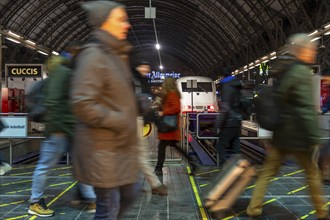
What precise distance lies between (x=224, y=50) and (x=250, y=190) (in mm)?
39801

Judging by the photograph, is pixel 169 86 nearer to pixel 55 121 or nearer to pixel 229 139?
pixel 229 139

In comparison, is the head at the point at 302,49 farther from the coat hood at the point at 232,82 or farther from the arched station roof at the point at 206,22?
the arched station roof at the point at 206,22

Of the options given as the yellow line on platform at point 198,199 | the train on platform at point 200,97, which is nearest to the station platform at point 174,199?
the yellow line on platform at point 198,199

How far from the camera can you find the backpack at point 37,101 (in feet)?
15.6

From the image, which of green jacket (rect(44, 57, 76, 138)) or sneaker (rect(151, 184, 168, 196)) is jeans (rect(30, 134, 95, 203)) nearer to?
green jacket (rect(44, 57, 76, 138))

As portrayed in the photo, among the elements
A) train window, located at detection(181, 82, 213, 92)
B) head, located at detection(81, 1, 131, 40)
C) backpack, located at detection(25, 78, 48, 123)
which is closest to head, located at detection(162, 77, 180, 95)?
backpack, located at detection(25, 78, 48, 123)

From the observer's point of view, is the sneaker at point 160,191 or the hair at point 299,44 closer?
the hair at point 299,44

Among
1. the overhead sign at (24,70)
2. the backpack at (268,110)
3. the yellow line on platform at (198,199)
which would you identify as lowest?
the yellow line on platform at (198,199)

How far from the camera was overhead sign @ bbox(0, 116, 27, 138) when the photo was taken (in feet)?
28.1

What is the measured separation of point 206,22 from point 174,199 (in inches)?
1402

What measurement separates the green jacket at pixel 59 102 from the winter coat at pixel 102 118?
1.82m

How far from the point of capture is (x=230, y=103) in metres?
6.29

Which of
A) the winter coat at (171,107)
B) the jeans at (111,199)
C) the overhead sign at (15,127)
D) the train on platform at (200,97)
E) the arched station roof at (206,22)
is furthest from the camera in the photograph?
the arched station roof at (206,22)

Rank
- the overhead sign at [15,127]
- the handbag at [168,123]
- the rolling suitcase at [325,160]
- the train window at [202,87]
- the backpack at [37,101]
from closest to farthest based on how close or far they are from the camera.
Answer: the backpack at [37,101] < the rolling suitcase at [325,160] < the handbag at [168,123] < the overhead sign at [15,127] < the train window at [202,87]
